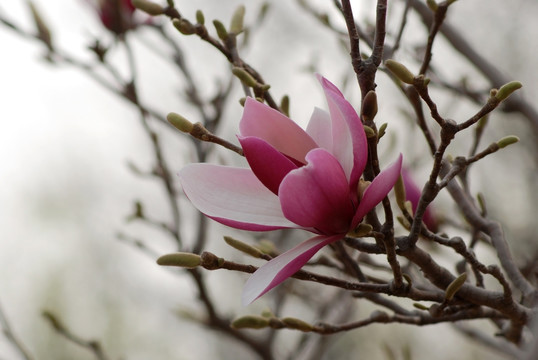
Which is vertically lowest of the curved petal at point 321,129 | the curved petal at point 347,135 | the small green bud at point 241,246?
the small green bud at point 241,246

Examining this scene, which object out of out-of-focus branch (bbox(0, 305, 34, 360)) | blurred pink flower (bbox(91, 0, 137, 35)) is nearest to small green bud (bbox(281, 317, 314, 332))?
out-of-focus branch (bbox(0, 305, 34, 360))

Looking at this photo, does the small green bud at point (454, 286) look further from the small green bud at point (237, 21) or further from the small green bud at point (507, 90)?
the small green bud at point (237, 21)

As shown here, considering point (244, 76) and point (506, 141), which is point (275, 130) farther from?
point (506, 141)

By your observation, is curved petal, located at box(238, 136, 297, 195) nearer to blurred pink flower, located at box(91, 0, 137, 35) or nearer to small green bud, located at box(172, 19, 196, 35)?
small green bud, located at box(172, 19, 196, 35)

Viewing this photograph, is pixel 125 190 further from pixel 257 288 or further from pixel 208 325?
pixel 257 288

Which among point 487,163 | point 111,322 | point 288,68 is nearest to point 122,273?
point 111,322

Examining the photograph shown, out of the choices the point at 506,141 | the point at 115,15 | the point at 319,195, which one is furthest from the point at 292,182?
the point at 115,15

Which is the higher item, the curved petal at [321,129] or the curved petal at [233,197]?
the curved petal at [321,129]

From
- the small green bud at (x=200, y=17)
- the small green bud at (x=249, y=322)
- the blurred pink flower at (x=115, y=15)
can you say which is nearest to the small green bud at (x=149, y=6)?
the small green bud at (x=200, y=17)
